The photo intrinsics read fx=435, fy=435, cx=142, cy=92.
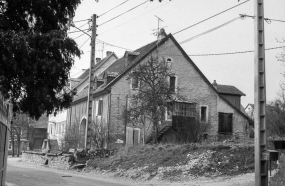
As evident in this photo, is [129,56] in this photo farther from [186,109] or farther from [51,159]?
[51,159]

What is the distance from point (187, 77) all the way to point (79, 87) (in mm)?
16765

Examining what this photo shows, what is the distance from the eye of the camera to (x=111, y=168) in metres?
24.3

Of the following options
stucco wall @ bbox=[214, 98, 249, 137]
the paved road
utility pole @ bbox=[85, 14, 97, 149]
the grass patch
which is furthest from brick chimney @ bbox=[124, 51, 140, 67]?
the paved road

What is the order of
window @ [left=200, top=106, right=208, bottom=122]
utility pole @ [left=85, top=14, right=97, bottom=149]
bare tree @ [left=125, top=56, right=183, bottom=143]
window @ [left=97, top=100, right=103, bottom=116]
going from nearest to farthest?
utility pole @ [left=85, top=14, right=97, bottom=149], bare tree @ [left=125, top=56, right=183, bottom=143], window @ [left=97, top=100, right=103, bottom=116], window @ [left=200, top=106, right=208, bottom=122]

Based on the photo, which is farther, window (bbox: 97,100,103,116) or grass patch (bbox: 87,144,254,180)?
window (bbox: 97,100,103,116)

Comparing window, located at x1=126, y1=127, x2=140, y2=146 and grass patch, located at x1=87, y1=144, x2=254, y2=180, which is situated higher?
window, located at x1=126, y1=127, x2=140, y2=146

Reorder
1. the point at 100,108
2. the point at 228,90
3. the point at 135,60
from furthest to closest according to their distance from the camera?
the point at 228,90, the point at 135,60, the point at 100,108

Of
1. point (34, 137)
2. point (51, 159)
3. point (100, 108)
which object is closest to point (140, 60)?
point (100, 108)

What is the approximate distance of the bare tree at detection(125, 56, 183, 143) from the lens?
2977 centimetres

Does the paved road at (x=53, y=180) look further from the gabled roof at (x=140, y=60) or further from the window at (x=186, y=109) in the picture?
the gabled roof at (x=140, y=60)

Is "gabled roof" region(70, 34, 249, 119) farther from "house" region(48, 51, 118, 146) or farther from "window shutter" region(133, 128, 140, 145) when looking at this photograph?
"house" region(48, 51, 118, 146)

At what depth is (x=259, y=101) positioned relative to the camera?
37.4 feet

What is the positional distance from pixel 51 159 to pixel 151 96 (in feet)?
28.9

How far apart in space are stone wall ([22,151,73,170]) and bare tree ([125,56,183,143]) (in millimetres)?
5343
